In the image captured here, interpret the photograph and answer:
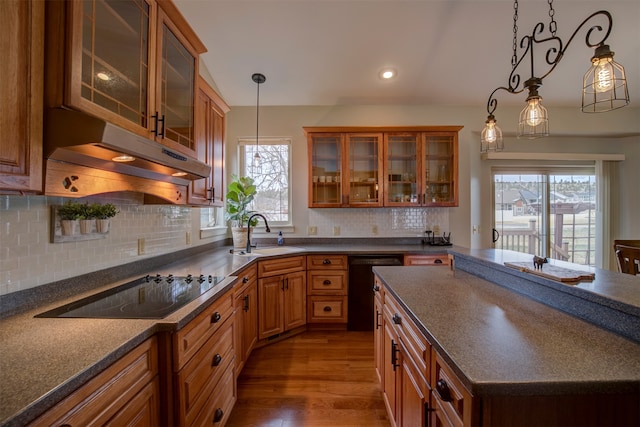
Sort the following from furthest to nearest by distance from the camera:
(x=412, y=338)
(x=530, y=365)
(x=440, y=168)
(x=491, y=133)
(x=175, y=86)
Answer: (x=440, y=168) → (x=491, y=133) → (x=175, y=86) → (x=412, y=338) → (x=530, y=365)

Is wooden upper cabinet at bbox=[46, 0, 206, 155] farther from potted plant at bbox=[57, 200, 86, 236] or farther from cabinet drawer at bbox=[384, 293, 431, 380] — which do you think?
cabinet drawer at bbox=[384, 293, 431, 380]

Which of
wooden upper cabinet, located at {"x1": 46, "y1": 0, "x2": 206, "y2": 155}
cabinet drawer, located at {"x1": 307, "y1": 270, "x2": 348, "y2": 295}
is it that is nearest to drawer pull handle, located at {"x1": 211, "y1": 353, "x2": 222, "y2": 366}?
wooden upper cabinet, located at {"x1": 46, "y1": 0, "x2": 206, "y2": 155}

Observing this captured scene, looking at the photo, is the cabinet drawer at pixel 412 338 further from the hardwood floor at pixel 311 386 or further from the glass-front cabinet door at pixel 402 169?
the glass-front cabinet door at pixel 402 169

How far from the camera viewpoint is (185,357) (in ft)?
3.53

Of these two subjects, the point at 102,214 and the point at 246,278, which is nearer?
the point at 102,214

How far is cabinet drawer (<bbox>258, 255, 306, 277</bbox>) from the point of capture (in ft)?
8.21

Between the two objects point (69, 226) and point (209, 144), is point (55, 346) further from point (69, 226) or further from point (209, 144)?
point (209, 144)

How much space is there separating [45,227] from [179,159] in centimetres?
63

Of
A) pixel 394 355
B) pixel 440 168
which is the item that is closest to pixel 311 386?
pixel 394 355

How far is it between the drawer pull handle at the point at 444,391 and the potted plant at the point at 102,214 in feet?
5.49

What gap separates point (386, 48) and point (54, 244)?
3.03 m

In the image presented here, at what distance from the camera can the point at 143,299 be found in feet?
4.09

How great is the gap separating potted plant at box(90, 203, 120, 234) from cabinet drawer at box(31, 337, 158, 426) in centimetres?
77

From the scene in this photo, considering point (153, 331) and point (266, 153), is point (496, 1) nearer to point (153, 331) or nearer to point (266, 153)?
point (266, 153)
